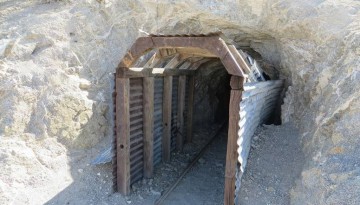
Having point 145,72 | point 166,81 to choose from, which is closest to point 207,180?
point 166,81

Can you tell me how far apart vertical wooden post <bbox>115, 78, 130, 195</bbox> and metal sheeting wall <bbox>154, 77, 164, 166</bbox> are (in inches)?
61.1

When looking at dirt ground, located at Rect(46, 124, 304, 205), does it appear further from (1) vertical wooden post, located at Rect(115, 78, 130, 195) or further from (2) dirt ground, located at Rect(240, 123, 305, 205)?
(1) vertical wooden post, located at Rect(115, 78, 130, 195)

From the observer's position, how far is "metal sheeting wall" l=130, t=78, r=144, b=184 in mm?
6848

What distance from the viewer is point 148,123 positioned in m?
7.37

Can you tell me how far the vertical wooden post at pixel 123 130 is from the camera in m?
6.42

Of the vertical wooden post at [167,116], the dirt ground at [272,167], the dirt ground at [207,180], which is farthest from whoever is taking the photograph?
the vertical wooden post at [167,116]

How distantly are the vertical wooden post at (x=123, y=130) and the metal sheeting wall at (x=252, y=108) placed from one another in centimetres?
230

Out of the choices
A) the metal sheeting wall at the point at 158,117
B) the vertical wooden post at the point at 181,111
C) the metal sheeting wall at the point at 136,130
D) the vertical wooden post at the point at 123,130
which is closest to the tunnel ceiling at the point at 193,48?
the vertical wooden post at the point at 123,130

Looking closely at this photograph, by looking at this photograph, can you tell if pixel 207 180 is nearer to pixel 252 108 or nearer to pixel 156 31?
pixel 252 108

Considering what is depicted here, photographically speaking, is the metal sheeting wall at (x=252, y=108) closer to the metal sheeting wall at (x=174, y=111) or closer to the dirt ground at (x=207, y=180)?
the dirt ground at (x=207, y=180)

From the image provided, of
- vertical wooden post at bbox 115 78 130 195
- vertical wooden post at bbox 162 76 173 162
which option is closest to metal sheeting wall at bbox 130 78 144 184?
vertical wooden post at bbox 115 78 130 195

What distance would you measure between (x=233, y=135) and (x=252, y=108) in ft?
5.40

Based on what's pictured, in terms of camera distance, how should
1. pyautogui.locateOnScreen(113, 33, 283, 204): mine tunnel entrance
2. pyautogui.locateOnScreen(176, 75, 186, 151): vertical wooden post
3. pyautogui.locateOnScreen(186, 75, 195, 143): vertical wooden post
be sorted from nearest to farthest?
1. pyautogui.locateOnScreen(113, 33, 283, 204): mine tunnel entrance
2. pyautogui.locateOnScreen(176, 75, 186, 151): vertical wooden post
3. pyautogui.locateOnScreen(186, 75, 195, 143): vertical wooden post

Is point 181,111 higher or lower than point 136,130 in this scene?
lower
